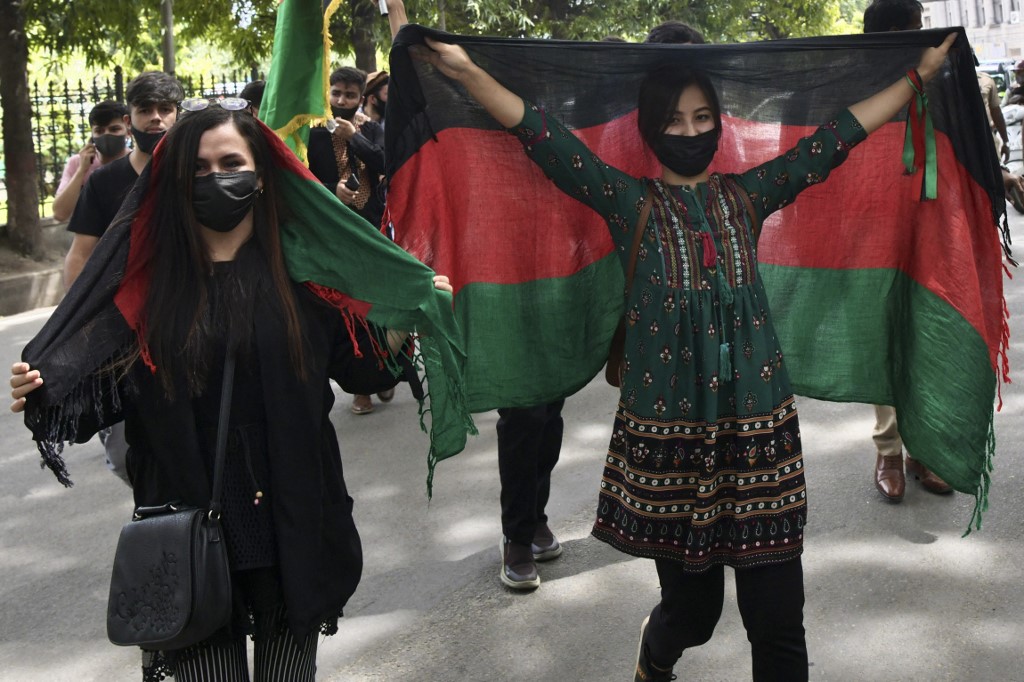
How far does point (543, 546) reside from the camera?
484cm

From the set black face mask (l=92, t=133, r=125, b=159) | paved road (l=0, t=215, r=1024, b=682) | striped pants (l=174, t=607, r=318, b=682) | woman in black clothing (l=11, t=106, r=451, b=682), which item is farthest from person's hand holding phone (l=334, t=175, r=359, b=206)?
striped pants (l=174, t=607, r=318, b=682)

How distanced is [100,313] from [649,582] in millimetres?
2611

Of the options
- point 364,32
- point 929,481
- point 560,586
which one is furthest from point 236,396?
point 364,32

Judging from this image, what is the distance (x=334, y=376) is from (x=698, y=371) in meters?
0.92

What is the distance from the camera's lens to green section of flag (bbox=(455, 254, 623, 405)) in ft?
11.6

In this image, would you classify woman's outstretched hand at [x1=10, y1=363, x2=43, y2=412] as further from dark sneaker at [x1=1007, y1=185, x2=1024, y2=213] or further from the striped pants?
dark sneaker at [x1=1007, y1=185, x2=1024, y2=213]

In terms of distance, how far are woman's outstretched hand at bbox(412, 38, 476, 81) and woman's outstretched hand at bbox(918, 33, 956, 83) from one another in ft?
4.19

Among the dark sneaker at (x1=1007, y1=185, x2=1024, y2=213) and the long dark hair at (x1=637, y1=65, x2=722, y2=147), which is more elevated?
the long dark hair at (x1=637, y1=65, x2=722, y2=147)

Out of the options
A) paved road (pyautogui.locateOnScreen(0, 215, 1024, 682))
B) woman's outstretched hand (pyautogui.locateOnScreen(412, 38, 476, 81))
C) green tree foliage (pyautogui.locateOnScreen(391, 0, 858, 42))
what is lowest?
paved road (pyautogui.locateOnScreen(0, 215, 1024, 682))

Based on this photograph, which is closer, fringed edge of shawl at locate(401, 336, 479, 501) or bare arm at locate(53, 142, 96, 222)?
fringed edge of shawl at locate(401, 336, 479, 501)

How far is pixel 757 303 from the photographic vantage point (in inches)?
121

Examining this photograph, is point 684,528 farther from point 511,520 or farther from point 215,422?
point 511,520

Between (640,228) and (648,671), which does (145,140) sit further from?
(648,671)

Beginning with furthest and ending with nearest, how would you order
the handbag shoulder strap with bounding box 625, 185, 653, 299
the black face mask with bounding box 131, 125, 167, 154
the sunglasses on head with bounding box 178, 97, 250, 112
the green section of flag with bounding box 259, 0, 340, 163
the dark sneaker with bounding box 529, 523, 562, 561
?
the dark sneaker with bounding box 529, 523, 562, 561
the black face mask with bounding box 131, 125, 167, 154
the green section of flag with bounding box 259, 0, 340, 163
the handbag shoulder strap with bounding box 625, 185, 653, 299
the sunglasses on head with bounding box 178, 97, 250, 112
